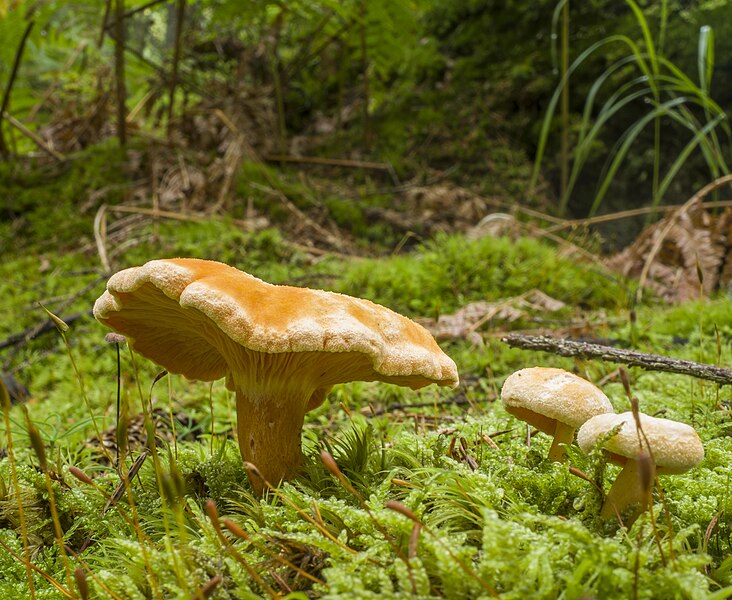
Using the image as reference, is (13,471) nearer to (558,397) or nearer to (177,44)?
(558,397)

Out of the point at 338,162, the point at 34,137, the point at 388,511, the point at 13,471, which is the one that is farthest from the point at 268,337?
the point at 34,137

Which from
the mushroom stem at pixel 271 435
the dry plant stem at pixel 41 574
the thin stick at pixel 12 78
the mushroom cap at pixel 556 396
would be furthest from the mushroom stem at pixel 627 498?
the thin stick at pixel 12 78

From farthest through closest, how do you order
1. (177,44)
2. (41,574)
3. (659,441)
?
(177,44)
(41,574)
(659,441)

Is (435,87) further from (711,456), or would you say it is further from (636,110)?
(711,456)

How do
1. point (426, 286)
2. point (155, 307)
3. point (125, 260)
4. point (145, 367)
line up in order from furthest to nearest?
point (125, 260), point (426, 286), point (145, 367), point (155, 307)

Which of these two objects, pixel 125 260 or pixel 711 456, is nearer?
pixel 711 456

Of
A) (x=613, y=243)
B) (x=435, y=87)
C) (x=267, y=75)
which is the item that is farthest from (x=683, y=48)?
(x=267, y=75)

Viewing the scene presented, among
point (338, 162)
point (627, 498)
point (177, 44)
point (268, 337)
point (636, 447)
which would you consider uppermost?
point (177, 44)

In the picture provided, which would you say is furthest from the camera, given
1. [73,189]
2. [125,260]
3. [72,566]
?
[73,189]
